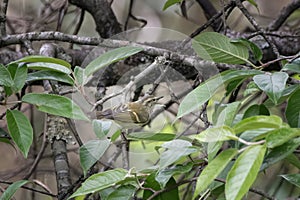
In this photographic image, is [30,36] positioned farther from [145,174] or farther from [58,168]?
[145,174]

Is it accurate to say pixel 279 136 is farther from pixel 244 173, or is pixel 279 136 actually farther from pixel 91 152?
pixel 91 152

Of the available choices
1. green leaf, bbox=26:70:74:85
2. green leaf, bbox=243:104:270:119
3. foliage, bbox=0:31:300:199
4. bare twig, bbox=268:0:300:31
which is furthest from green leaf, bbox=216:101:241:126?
bare twig, bbox=268:0:300:31

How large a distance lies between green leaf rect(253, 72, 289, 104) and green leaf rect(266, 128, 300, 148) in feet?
0.30

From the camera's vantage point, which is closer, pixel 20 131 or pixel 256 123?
pixel 256 123

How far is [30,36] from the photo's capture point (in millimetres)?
999

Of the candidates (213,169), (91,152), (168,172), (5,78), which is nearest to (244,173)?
(213,169)

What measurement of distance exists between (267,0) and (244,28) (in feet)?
1.07

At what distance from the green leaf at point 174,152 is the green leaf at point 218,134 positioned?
5 cm

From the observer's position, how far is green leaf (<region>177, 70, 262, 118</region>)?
2.06ft

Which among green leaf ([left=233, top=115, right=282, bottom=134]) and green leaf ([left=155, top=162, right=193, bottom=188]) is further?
green leaf ([left=155, top=162, right=193, bottom=188])

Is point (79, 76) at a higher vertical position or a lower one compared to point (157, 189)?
higher

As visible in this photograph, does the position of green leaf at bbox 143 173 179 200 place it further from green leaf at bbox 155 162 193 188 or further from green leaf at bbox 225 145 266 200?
green leaf at bbox 225 145 266 200

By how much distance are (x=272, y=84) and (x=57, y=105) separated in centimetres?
27

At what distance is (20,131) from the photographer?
0.72 m
